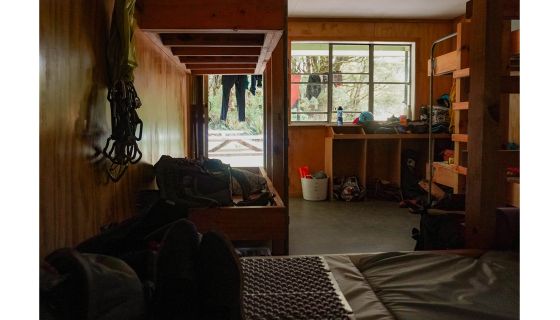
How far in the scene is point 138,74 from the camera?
2.49 m

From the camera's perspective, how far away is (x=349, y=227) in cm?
450

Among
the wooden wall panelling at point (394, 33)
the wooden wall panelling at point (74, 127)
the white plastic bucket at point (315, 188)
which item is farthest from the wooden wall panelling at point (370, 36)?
the wooden wall panelling at point (74, 127)

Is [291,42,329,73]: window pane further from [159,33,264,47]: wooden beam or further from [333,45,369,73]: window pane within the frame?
[159,33,264,47]: wooden beam

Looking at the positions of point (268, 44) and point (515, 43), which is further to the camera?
point (268, 44)

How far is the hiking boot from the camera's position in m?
1.07

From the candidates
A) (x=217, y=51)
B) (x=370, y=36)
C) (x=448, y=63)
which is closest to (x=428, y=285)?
(x=217, y=51)

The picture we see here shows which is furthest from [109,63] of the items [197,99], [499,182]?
[197,99]

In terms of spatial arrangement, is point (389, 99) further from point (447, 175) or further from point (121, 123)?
point (121, 123)

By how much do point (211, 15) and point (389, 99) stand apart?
4890 mm

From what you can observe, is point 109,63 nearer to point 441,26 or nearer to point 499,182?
point 499,182

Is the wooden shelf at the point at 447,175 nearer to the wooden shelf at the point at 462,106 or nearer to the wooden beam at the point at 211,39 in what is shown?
the wooden shelf at the point at 462,106

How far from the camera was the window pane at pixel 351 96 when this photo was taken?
6766 mm

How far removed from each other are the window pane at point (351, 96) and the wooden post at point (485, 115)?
4.74m
